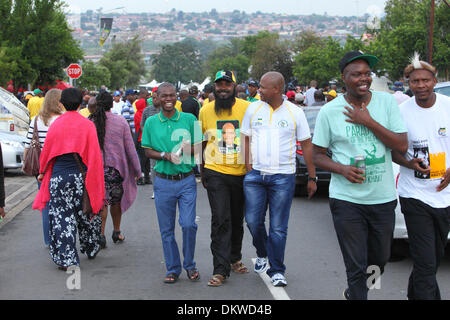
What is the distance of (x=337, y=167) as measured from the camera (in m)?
5.18

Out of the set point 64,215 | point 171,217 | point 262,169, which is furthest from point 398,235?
point 64,215

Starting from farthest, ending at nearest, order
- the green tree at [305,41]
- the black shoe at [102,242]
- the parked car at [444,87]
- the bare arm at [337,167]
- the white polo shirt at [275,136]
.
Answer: the green tree at [305,41], the parked car at [444,87], the black shoe at [102,242], the white polo shirt at [275,136], the bare arm at [337,167]

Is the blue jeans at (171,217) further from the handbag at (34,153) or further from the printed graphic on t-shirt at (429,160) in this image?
the printed graphic on t-shirt at (429,160)

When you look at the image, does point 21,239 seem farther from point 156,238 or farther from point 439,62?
point 439,62

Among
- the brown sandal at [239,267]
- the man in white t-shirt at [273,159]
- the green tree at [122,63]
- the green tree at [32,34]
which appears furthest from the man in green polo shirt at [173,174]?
the green tree at [122,63]

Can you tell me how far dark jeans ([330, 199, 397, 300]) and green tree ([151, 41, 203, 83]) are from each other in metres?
181

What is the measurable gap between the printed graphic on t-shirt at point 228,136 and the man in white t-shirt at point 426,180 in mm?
1936

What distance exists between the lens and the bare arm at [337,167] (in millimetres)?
5090

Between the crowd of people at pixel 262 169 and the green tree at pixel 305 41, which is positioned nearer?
the crowd of people at pixel 262 169

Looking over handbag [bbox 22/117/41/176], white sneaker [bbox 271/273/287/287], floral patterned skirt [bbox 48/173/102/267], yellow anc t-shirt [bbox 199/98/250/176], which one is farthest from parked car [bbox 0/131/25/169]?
white sneaker [bbox 271/273/287/287]

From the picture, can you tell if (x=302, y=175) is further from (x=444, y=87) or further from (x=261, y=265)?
(x=261, y=265)

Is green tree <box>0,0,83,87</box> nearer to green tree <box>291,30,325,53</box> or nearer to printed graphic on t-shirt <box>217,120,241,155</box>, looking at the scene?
printed graphic on t-shirt <box>217,120,241,155</box>

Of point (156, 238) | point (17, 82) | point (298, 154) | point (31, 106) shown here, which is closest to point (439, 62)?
point (17, 82)

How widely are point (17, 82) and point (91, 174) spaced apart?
2665 cm
